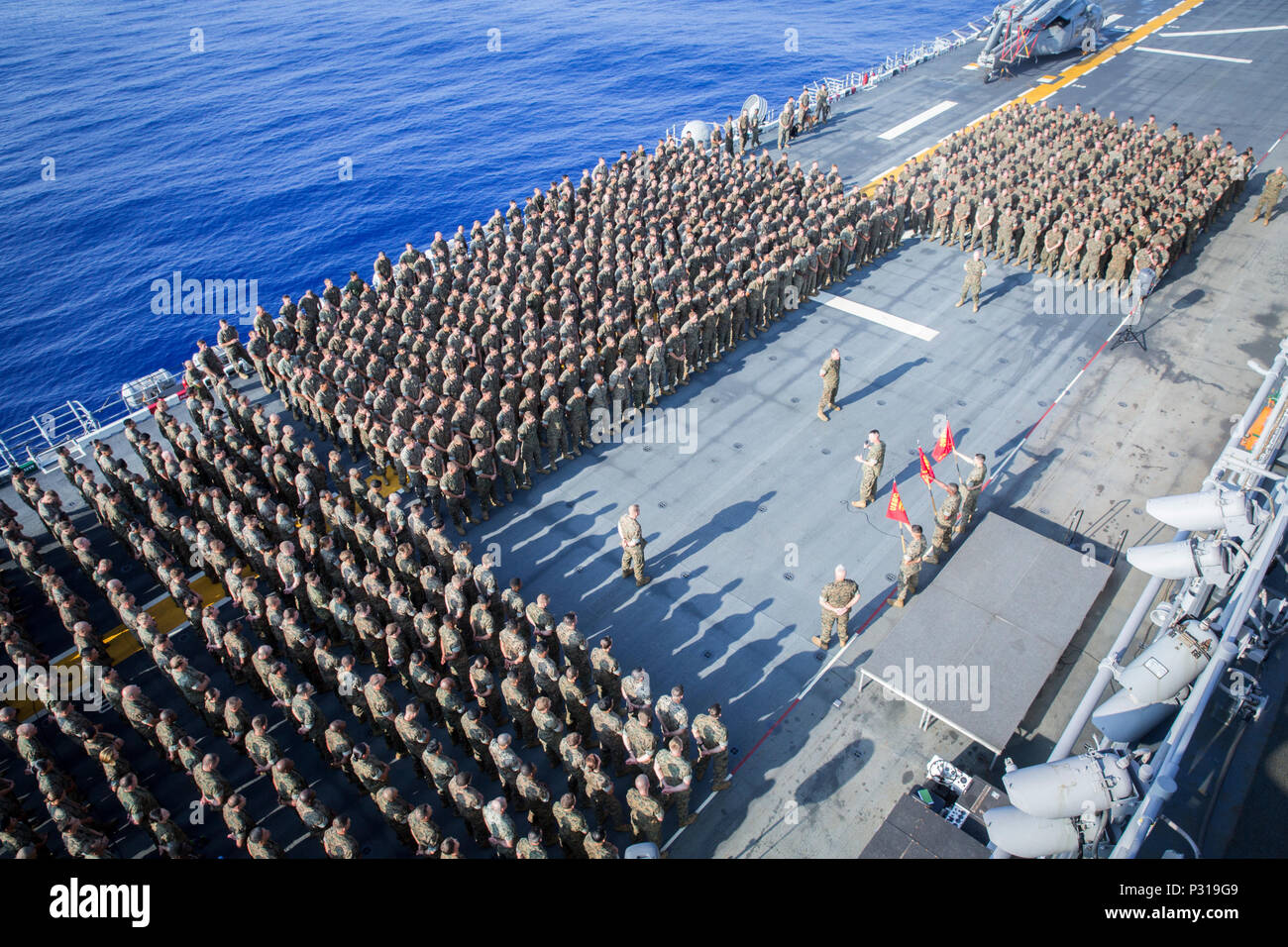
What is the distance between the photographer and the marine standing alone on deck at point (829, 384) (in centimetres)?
1752

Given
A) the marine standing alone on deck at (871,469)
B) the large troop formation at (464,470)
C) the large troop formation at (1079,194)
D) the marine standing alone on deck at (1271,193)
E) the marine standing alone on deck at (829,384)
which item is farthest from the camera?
the marine standing alone on deck at (1271,193)

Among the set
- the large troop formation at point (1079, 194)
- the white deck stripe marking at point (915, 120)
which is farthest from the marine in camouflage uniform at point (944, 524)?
the white deck stripe marking at point (915, 120)

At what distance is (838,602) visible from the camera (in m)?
12.5

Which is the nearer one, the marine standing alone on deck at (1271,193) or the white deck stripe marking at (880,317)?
the white deck stripe marking at (880,317)

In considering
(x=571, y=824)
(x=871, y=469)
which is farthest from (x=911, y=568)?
(x=571, y=824)

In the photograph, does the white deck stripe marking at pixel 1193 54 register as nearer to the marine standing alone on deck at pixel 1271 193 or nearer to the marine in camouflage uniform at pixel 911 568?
the marine standing alone on deck at pixel 1271 193

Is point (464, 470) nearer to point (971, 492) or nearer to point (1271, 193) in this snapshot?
point (971, 492)

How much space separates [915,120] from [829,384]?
23807mm

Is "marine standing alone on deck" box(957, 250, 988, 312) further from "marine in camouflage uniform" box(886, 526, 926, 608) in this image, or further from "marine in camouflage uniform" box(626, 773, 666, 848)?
"marine in camouflage uniform" box(626, 773, 666, 848)

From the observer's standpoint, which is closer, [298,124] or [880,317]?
[880,317]

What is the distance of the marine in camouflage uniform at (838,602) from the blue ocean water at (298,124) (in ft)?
93.7

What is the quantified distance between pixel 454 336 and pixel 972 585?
12.5 meters
